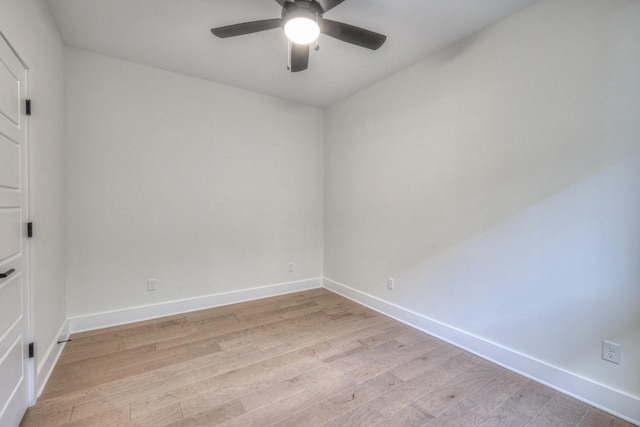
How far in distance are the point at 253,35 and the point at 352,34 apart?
2.98 ft

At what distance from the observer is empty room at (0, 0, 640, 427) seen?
1.63m

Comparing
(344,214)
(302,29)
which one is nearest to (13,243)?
(302,29)

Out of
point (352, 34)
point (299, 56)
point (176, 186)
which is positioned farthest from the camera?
point (176, 186)

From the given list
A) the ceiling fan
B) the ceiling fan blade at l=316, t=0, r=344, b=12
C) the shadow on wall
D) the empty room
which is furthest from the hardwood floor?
the ceiling fan blade at l=316, t=0, r=344, b=12

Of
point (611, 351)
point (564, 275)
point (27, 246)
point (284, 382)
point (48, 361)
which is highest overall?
point (27, 246)

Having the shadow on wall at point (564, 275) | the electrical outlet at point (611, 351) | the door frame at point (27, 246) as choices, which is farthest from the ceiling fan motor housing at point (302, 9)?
the electrical outlet at point (611, 351)

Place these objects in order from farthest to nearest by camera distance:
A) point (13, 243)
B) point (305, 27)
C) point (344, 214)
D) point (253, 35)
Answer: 1. point (344, 214)
2. point (253, 35)
3. point (305, 27)
4. point (13, 243)

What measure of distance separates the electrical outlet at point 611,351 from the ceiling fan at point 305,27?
93.7 inches

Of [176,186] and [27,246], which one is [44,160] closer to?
[27,246]

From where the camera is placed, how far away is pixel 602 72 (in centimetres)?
168

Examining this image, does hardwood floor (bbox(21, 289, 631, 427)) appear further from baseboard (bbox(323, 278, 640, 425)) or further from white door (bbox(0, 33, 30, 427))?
white door (bbox(0, 33, 30, 427))

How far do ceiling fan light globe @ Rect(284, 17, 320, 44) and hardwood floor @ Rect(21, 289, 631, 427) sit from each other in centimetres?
235

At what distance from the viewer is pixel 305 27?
1.76 m

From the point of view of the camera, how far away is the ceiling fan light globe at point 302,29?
1.72 meters
